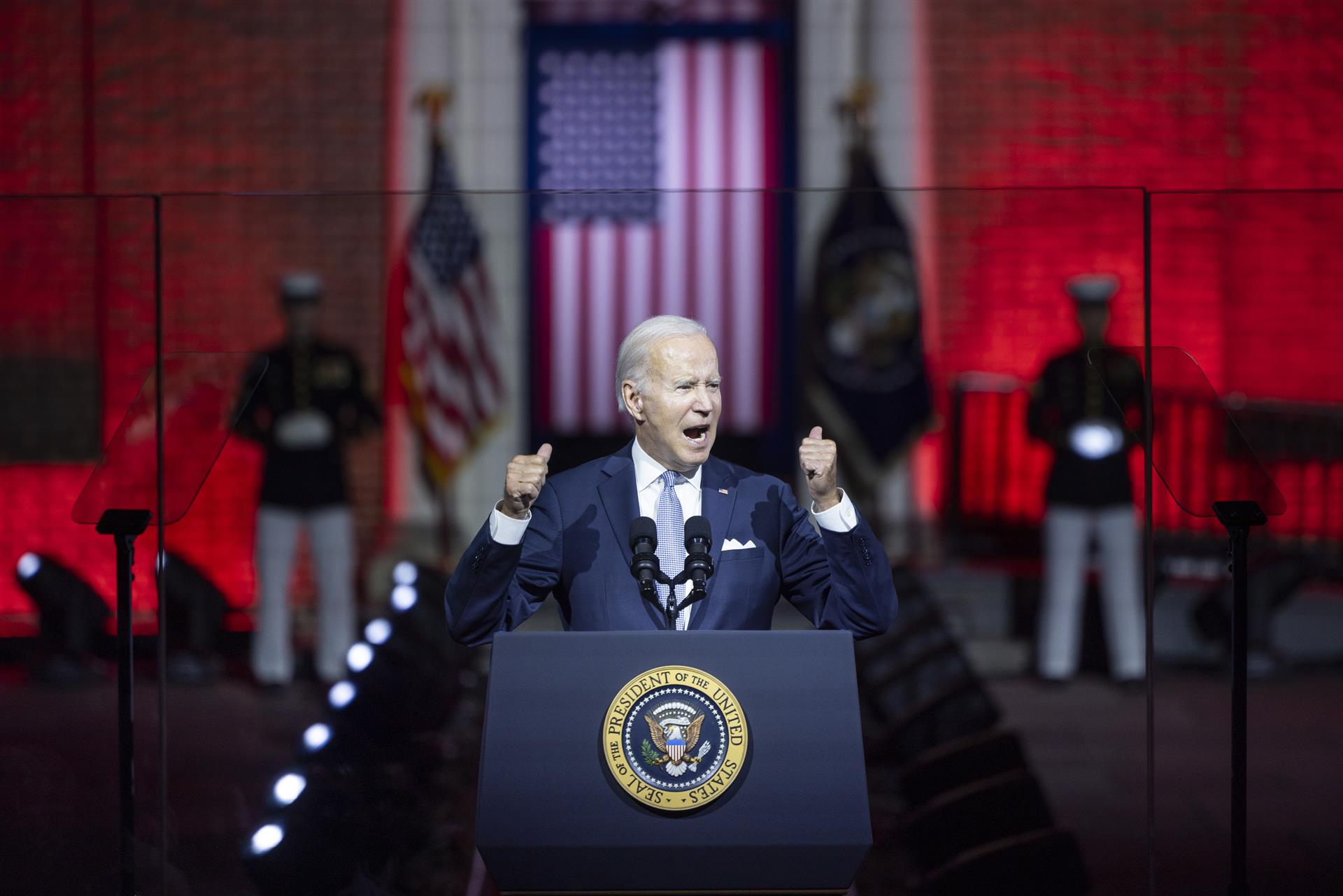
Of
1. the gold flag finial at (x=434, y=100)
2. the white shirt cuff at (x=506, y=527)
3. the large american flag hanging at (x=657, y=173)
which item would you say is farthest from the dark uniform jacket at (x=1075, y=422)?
the gold flag finial at (x=434, y=100)

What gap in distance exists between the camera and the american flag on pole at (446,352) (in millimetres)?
4484

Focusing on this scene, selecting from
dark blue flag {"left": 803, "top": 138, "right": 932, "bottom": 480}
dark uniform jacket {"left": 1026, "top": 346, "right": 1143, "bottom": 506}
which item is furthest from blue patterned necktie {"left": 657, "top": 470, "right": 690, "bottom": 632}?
dark uniform jacket {"left": 1026, "top": 346, "right": 1143, "bottom": 506}

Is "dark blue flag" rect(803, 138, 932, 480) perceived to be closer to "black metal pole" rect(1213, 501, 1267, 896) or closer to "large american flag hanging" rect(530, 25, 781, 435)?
"large american flag hanging" rect(530, 25, 781, 435)

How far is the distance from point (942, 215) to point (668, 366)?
14.4ft

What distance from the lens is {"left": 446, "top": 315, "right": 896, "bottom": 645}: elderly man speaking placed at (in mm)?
2217

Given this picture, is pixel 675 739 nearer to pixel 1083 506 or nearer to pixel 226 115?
pixel 1083 506

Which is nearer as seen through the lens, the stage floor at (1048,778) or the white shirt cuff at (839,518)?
the white shirt cuff at (839,518)

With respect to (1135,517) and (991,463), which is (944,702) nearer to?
(991,463)

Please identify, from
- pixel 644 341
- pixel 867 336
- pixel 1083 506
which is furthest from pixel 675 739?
pixel 1083 506

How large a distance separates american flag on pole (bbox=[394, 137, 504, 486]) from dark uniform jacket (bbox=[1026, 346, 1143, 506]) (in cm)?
181

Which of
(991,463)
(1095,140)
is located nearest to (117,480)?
(991,463)

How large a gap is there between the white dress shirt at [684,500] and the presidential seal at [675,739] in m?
0.32

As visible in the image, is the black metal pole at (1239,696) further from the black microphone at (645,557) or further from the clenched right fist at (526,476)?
the clenched right fist at (526,476)

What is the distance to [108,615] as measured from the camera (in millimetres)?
4145
